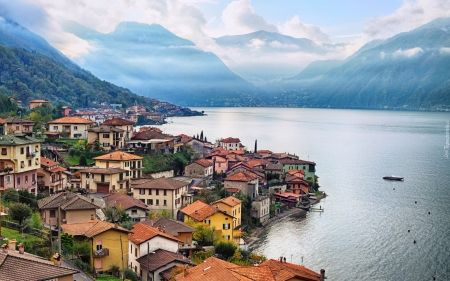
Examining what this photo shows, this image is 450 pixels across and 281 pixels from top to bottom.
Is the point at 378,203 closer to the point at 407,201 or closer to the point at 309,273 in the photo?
the point at 407,201

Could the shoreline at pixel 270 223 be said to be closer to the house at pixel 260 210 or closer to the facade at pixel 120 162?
the house at pixel 260 210

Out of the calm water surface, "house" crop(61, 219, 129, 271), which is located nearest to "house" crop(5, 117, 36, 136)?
the calm water surface

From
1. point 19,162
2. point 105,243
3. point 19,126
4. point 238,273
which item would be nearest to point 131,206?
point 19,162

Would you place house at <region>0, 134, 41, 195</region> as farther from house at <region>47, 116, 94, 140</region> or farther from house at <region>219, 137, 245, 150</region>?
house at <region>219, 137, 245, 150</region>

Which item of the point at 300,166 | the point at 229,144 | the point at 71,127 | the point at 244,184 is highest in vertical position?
the point at 71,127

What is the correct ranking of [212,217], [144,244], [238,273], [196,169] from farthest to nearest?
[196,169]
[212,217]
[144,244]
[238,273]

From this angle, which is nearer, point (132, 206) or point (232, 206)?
point (132, 206)

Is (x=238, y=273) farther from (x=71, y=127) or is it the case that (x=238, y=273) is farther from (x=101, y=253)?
(x=71, y=127)
